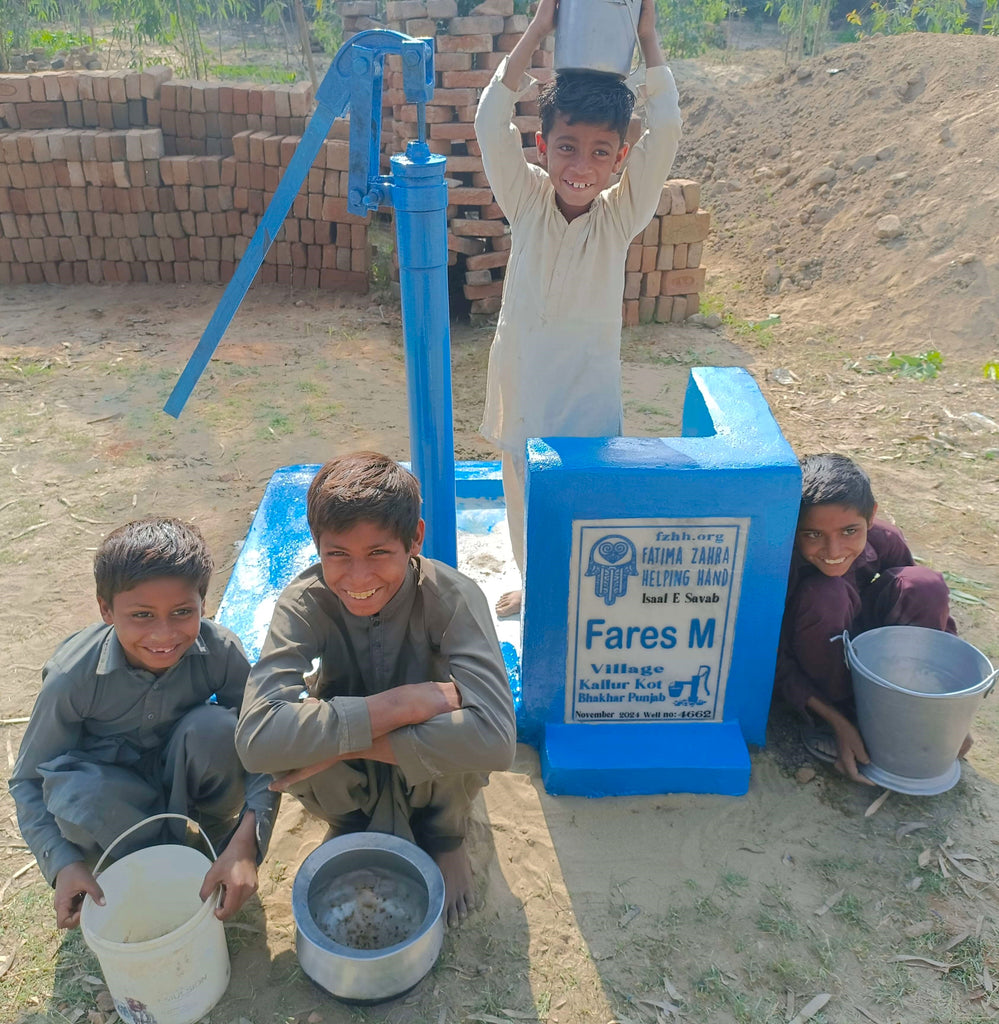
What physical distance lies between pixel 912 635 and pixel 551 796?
3.50ft

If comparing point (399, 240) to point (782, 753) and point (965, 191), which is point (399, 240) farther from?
point (965, 191)

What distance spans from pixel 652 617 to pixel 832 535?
1.68ft

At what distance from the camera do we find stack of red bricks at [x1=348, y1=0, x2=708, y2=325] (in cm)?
561

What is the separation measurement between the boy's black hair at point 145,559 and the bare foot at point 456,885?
0.84 m

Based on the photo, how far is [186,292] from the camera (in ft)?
22.1

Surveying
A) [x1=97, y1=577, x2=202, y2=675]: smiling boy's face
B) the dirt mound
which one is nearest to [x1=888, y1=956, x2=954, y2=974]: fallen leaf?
[x1=97, y1=577, x2=202, y2=675]: smiling boy's face

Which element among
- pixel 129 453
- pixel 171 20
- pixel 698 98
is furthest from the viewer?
pixel 171 20

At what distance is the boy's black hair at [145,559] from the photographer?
191 centimetres

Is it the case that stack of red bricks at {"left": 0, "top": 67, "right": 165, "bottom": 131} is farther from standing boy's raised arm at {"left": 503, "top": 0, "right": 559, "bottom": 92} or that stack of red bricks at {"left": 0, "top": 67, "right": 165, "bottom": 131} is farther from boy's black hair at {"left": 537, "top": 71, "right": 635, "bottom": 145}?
boy's black hair at {"left": 537, "top": 71, "right": 635, "bottom": 145}

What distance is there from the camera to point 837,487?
2.37 metres

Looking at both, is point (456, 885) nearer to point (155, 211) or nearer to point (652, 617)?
point (652, 617)

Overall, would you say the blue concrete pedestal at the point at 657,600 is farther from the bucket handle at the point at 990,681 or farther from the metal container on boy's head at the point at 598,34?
the metal container on boy's head at the point at 598,34

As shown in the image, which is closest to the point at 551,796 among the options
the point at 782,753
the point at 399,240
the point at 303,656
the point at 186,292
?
the point at 782,753

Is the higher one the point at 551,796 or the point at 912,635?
the point at 912,635
